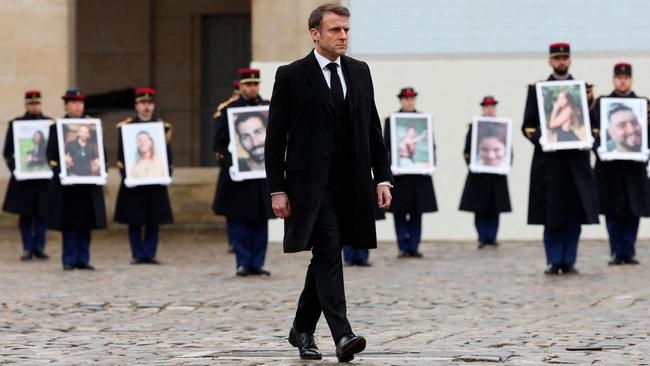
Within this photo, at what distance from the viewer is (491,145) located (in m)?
19.9

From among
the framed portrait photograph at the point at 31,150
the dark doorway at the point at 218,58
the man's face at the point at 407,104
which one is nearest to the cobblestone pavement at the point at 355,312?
the framed portrait photograph at the point at 31,150

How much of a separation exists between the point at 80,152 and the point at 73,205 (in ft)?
1.65

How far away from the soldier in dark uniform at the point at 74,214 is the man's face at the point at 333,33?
28.3 ft

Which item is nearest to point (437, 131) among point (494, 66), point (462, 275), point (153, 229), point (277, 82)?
point (494, 66)

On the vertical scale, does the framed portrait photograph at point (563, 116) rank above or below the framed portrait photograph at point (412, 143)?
above

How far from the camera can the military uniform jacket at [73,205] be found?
16859 mm

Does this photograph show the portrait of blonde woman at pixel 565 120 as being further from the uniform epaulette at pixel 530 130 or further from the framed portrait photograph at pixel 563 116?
the uniform epaulette at pixel 530 130

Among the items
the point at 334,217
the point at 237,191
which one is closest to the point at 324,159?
the point at 334,217

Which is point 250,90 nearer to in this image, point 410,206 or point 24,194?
point 410,206

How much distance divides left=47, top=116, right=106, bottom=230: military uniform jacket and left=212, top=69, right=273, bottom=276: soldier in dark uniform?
1.71m

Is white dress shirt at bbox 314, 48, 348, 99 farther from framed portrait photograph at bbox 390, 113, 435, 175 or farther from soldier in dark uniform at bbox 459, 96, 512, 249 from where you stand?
soldier in dark uniform at bbox 459, 96, 512, 249

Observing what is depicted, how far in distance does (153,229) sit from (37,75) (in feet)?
16.6

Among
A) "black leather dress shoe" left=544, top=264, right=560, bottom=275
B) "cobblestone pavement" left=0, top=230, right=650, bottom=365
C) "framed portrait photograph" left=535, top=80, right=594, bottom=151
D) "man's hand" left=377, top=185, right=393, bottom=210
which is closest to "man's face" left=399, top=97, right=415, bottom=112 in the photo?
"cobblestone pavement" left=0, top=230, right=650, bottom=365

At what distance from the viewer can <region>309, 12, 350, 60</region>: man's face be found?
8484 mm
